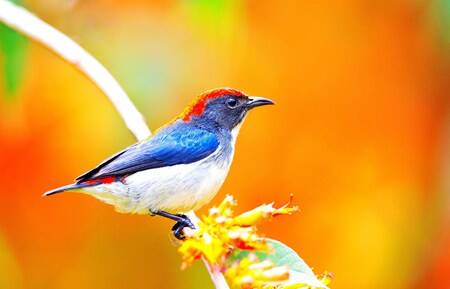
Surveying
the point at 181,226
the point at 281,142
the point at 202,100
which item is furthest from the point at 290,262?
the point at 281,142

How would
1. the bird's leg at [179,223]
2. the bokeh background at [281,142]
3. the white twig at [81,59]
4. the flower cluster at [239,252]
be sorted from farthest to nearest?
the bokeh background at [281,142] < the bird's leg at [179,223] < the white twig at [81,59] < the flower cluster at [239,252]

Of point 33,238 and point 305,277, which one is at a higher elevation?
point 33,238

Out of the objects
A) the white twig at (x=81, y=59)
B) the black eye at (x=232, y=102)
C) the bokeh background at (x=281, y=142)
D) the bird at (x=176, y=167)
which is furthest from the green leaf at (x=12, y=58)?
the bokeh background at (x=281, y=142)

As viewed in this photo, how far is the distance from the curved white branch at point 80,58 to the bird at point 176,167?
78 mm

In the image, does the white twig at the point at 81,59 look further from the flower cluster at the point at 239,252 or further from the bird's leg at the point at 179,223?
the flower cluster at the point at 239,252

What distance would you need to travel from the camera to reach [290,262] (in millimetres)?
1467

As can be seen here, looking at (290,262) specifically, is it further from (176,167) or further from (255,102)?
(255,102)

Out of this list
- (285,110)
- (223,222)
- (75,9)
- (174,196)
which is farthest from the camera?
(285,110)

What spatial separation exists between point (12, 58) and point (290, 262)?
1062mm

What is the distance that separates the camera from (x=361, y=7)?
13.0 ft

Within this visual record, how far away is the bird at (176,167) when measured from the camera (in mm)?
1792

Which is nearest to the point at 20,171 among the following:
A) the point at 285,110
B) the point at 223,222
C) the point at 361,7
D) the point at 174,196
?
the point at 285,110

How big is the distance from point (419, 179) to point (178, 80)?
1194mm

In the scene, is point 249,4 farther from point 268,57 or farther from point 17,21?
point 17,21
